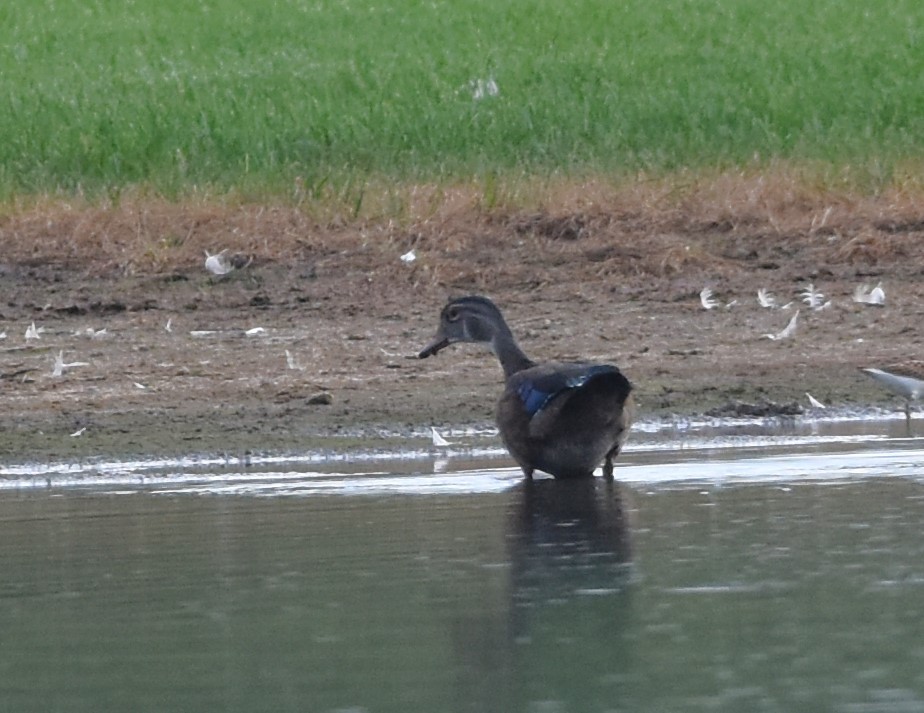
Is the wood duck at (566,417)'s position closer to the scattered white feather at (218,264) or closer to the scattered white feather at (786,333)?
the scattered white feather at (786,333)

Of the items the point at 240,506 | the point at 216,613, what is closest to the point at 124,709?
the point at 216,613

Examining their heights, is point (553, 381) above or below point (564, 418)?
above

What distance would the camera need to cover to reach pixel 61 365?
10.3 meters

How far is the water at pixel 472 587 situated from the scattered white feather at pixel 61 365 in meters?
1.83

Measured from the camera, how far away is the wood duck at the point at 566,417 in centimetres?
754

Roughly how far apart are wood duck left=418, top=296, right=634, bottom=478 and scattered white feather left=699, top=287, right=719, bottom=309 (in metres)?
3.56

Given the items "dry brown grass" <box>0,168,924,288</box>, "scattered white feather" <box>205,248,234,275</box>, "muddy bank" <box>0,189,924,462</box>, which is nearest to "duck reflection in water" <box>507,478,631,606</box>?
"muddy bank" <box>0,189,924,462</box>

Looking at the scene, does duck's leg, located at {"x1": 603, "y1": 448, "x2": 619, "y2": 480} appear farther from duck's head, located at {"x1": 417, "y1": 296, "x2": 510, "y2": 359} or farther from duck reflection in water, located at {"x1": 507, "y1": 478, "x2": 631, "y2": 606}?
duck's head, located at {"x1": 417, "y1": 296, "x2": 510, "y2": 359}

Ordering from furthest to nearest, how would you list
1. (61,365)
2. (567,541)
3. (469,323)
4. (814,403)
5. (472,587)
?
(61,365) → (814,403) → (469,323) → (567,541) → (472,587)

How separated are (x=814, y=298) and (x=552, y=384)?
4.39 metres

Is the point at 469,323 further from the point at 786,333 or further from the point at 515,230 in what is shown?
the point at 515,230

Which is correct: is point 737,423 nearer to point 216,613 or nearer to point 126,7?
point 216,613

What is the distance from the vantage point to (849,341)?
10.9 metres

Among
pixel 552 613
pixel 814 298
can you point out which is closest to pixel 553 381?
pixel 552 613
